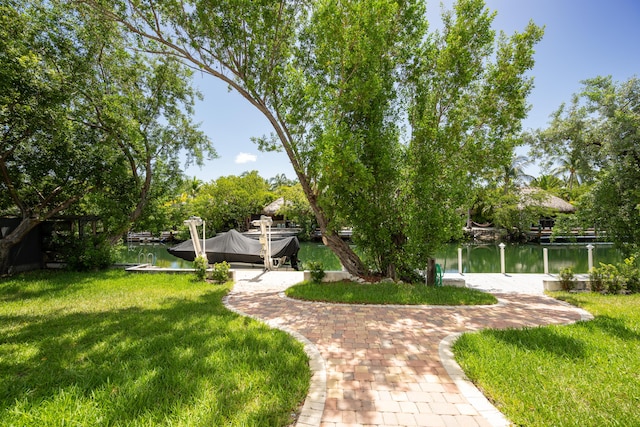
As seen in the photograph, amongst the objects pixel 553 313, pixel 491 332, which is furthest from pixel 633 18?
Answer: pixel 491 332

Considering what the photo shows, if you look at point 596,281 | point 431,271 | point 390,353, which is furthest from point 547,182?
point 390,353

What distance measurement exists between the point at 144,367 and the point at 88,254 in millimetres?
9202

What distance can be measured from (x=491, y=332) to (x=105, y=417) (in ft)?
16.1

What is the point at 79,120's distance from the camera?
398 inches

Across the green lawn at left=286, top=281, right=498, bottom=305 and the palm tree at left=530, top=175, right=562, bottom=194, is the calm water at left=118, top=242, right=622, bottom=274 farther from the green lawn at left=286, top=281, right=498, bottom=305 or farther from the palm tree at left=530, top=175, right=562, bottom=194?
the palm tree at left=530, top=175, right=562, bottom=194

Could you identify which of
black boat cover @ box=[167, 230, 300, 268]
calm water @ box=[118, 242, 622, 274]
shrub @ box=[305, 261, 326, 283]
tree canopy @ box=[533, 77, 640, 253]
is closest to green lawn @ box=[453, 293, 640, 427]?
shrub @ box=[305, 261, 326, 283]

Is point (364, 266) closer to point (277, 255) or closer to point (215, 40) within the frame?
point (277, 255)

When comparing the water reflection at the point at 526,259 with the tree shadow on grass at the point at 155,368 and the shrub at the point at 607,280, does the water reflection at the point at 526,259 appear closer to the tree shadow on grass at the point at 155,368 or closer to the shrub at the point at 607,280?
the shrub at the point at 607,280

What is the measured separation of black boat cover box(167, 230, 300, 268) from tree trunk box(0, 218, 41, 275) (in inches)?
212

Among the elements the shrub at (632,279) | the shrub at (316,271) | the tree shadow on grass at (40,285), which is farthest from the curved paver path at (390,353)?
the tree shadow on grass at (40,285)

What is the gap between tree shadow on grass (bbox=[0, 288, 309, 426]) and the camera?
266 cm

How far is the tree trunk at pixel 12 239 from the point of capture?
930cm

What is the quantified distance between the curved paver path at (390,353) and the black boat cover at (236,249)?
5957 mm

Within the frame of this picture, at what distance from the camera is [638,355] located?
3.68 m
